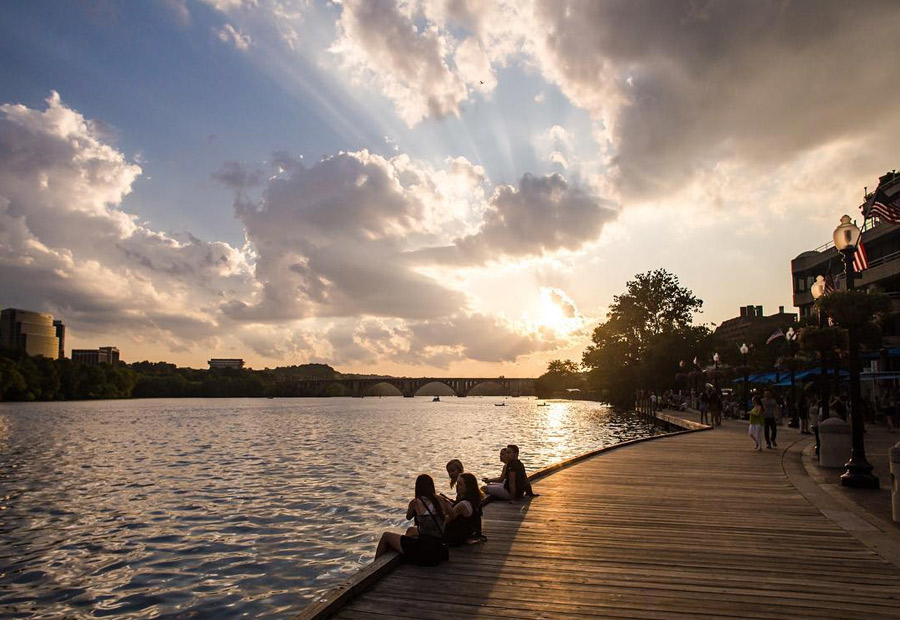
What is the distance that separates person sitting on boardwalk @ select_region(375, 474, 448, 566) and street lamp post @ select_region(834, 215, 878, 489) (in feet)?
33.8

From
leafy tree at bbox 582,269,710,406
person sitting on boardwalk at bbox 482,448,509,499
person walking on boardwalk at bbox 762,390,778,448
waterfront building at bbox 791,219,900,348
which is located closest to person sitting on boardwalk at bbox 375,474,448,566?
person sitting on boardwalk at bbox 482,448,509,499

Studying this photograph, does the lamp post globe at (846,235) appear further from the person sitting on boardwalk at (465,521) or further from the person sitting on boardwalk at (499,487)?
the person sitting on boardwalk at (465,521)

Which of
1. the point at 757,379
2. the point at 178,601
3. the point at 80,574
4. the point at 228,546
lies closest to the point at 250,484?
the point at 228,546

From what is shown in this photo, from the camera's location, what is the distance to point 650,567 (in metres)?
8.56

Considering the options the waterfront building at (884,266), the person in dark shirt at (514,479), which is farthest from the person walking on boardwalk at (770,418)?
the waterfront building at (884,266)

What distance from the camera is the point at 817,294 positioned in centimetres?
2033

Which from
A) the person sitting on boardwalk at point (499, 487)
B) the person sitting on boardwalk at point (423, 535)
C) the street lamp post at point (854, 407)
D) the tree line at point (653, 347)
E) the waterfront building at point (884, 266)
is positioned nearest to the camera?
the person sitting on boardwalk at point (423, 535)

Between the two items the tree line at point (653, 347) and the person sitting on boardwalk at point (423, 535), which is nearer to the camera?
the person sitting on boardwalk at point (423, 535)

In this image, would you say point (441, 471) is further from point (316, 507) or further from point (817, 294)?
point (817, 294)

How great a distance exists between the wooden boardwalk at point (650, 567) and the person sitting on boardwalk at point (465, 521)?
0.60 ft

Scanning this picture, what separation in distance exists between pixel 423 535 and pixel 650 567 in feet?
9.46

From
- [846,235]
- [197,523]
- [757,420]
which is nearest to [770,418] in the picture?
[757,420]

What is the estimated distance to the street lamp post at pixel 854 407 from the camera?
14.8 metres

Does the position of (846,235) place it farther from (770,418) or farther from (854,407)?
(770,418)
